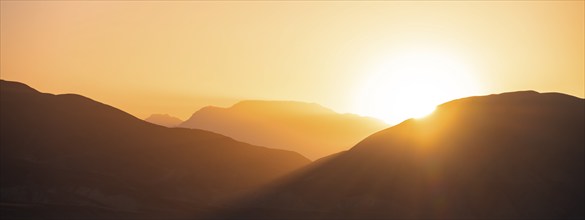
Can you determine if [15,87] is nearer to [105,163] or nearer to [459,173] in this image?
[105,163]

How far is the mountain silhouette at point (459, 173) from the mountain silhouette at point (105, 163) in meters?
14.3

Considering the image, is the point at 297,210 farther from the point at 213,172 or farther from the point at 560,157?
the point at 560,157

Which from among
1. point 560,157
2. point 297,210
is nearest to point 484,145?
point 560,157

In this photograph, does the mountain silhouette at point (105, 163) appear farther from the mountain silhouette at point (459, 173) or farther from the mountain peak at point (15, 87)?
the mountain silhouette at point (459, 173)

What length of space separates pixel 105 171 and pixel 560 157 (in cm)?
8386

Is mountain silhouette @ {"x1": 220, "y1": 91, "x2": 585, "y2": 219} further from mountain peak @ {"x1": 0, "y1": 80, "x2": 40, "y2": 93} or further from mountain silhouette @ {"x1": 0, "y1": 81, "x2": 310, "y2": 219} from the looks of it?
mountain peak @ {"x1": 0, "y1": 80, "x2": 40, "y2": 93}

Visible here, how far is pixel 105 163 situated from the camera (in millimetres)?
120500

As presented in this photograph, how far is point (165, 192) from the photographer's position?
115m

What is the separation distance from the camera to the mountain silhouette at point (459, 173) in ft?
324

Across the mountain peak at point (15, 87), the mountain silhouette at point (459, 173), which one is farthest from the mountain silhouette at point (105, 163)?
the mountain silhouette at point (459, 173)

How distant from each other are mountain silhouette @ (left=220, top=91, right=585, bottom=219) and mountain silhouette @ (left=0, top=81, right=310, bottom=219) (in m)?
14.3

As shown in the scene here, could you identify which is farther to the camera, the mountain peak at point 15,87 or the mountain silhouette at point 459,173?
the mountain peak at point 15,87

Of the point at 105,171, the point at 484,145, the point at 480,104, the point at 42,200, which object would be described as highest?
the point at 480,104

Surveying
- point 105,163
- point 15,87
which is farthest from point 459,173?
point 15,87
